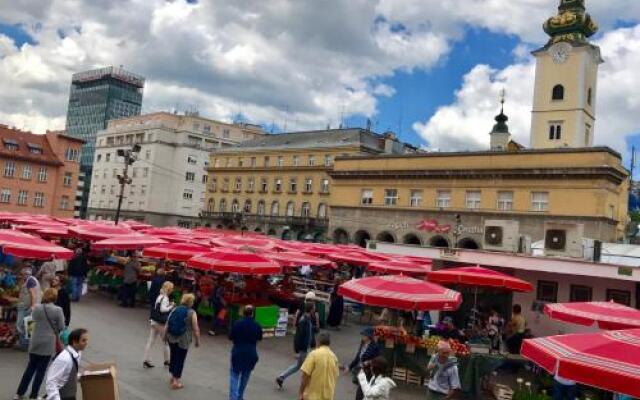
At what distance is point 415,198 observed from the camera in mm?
53562

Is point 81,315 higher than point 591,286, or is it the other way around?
point 591,286

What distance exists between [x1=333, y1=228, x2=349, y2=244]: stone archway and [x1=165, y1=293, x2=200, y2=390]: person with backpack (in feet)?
156

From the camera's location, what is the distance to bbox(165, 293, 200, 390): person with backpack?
10.7 m

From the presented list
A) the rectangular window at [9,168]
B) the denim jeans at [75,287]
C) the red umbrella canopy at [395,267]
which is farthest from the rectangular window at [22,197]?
the red umbrella canopy at [395,267]

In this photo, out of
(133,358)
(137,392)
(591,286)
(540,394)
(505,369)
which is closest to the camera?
(137,392)

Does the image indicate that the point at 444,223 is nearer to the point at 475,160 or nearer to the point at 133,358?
the point at 475,160

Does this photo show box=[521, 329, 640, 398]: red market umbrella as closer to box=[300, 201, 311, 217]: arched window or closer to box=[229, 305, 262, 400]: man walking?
box=[229, 305, 262, 400]: man walking

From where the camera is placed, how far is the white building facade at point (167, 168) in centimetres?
9425

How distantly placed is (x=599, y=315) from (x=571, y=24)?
58.2 meters

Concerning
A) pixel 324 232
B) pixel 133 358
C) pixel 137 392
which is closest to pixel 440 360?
pixel 137 392

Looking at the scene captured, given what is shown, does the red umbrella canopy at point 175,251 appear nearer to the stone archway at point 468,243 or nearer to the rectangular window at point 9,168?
the stone archway at point 468,243

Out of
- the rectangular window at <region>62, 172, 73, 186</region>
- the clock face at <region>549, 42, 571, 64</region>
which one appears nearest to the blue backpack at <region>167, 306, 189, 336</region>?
the clock face at <region>549, 42, 571, 64</region>

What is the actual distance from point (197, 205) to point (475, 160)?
5841 centimetres

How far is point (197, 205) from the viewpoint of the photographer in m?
Result: 97.2
